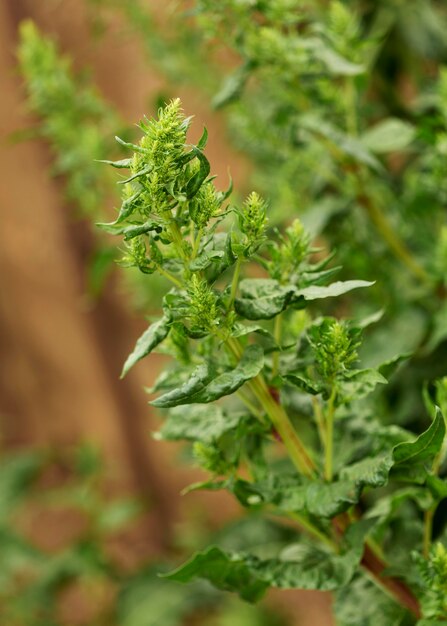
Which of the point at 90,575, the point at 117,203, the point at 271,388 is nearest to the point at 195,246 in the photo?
the point at 271,388

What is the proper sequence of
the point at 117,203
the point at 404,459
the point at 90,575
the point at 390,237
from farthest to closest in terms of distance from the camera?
1. the point at 90,575
2. the point at 117,203
3. the point at 390,237
4. the point at 404,459

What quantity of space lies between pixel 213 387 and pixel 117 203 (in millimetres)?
716

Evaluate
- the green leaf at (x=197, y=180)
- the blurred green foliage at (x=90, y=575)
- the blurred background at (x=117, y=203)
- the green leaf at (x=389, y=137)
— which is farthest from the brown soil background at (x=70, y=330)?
the green leaf at (x=197, y=180)

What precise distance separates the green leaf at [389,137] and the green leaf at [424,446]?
0.39 metres

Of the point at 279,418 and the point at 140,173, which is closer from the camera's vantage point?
the point at 140,173

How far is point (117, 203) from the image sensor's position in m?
1.18

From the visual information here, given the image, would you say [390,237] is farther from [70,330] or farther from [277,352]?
[70,330]

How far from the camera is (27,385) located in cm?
192

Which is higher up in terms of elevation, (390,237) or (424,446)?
(390,237)

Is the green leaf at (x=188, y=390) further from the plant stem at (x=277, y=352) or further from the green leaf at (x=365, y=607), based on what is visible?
the green leaf at (x=365, y=607)

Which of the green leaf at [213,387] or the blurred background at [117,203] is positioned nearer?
the green leaf at [213,387]

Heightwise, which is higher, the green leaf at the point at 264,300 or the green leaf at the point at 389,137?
the green leaf at the point at 389,137

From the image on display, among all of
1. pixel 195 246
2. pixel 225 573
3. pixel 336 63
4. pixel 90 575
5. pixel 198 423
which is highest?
pixel 336 63

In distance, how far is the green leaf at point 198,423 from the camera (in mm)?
600
